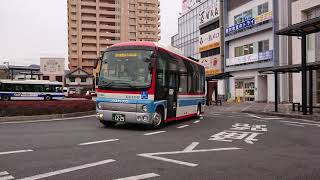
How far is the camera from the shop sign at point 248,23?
4062 cm

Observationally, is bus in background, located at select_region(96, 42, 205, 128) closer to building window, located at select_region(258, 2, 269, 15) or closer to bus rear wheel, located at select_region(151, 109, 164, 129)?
bus rear wheel, located at select_region(151, 109, 164, 129)

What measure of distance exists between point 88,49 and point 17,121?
95.7 m

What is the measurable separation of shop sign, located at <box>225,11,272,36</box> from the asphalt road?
30663 millimetres

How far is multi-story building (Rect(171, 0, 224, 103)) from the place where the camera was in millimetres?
51844

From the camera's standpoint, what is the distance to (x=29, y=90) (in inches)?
1858

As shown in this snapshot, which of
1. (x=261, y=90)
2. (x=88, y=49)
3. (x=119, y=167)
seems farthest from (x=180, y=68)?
(x=88, y=49)

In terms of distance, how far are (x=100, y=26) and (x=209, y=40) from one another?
64.3 meters

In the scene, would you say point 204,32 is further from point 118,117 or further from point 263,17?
point 118,117

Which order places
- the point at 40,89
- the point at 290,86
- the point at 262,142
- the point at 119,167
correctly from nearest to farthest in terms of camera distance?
the point at 119,167 → the point at 262,142 → the point at 290,86 → the point at 40,89

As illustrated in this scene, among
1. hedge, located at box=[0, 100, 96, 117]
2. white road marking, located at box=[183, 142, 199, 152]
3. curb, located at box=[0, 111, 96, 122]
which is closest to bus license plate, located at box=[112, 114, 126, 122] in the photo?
white road marking, located at box=[183, 142, 199, 152]

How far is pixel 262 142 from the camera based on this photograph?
10.9 metres

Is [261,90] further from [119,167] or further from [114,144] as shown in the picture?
[119,167]

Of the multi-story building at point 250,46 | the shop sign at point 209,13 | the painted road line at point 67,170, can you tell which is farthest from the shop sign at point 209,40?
Answer: the painted road line at point 67,170

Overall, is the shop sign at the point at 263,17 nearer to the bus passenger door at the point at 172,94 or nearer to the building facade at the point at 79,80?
the bus passenger door at the point at 172,94
